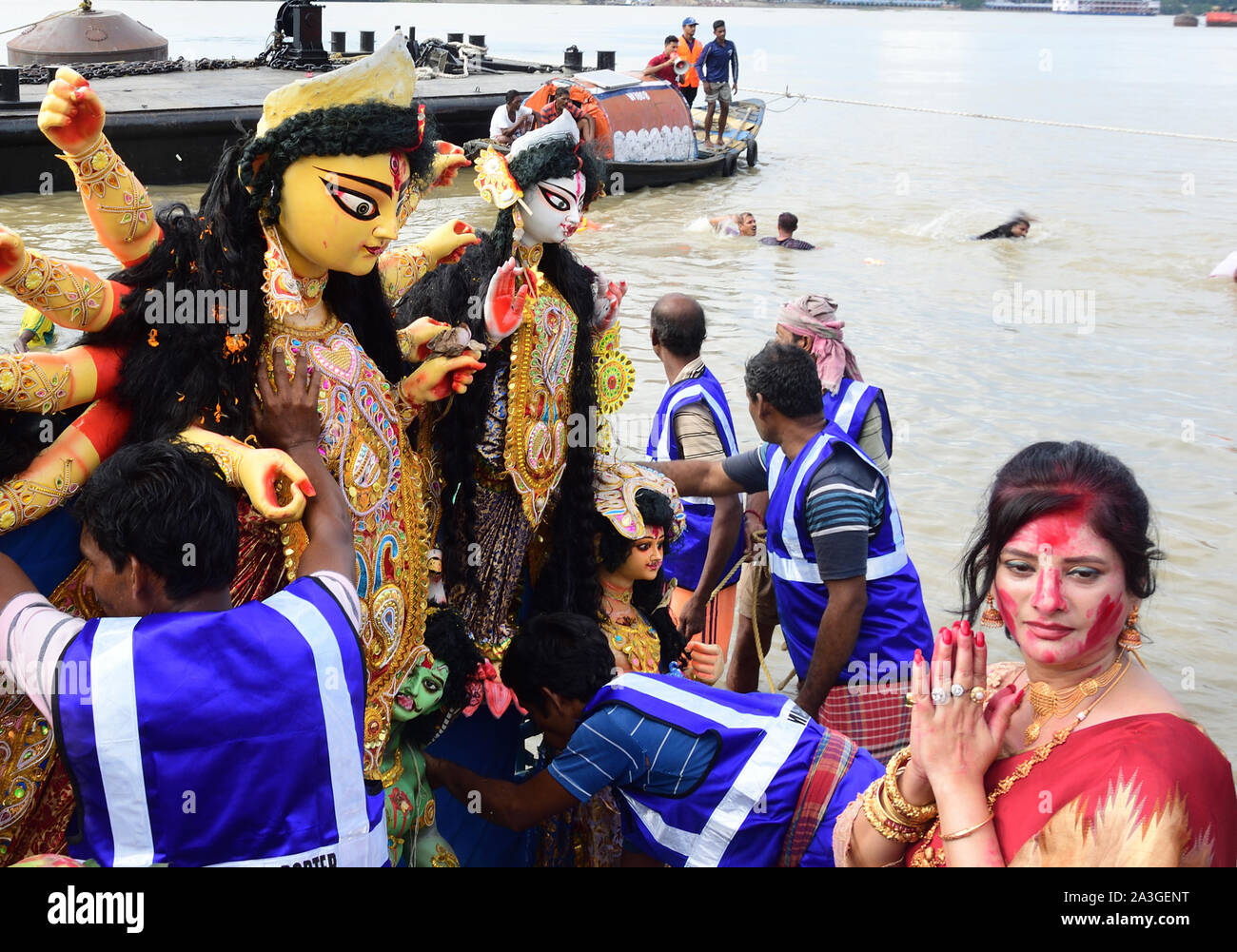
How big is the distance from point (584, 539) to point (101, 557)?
1543 millimetres

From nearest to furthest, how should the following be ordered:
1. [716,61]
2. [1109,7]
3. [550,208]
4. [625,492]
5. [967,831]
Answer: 1. [967,831]
2. [550,208]
3. [625,492]
4. [716,61]
5. [1109,7]

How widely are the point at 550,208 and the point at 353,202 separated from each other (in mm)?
755

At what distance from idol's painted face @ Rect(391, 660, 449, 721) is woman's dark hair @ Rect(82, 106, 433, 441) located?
2.27 ft

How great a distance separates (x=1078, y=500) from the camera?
6.05 feet

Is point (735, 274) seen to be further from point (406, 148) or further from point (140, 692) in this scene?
point (140, 692)

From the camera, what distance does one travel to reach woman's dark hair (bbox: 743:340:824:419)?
365 cm

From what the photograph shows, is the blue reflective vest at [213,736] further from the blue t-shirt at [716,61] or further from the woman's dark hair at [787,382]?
the blue t-shirt at [716,61]

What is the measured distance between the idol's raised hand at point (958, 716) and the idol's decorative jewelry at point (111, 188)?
1.66 metres

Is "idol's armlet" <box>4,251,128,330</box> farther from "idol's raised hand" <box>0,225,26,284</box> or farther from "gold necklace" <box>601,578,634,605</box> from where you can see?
"gold necklace" <box>601,578,634,605</box>

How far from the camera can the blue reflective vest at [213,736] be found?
70.1 inches

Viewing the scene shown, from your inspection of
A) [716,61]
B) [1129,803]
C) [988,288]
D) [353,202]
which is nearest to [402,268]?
[353,202]

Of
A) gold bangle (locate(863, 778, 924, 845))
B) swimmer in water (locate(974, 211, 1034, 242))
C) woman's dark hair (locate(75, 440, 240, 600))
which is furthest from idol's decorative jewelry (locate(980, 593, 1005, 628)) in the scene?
swimmer in water (locate(974, 211, 1034, 242))

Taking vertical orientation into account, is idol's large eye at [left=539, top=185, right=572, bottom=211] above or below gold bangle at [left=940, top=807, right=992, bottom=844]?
above

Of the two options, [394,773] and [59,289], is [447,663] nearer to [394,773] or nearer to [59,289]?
[394,773]
